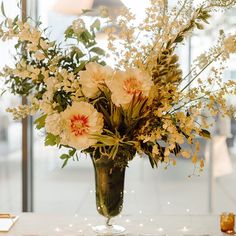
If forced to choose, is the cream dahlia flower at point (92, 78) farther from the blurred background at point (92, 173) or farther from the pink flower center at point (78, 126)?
the blurred background at point (92, 173)

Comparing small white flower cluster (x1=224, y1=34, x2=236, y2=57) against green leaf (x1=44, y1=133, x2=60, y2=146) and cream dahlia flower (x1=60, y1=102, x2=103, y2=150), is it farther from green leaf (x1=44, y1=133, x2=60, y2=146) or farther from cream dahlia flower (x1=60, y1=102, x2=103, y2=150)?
green leaf (x1=44, y1=133, x2=60, y2=146)

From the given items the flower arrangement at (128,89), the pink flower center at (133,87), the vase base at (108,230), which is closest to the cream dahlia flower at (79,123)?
the flower arrangement at (128,89)

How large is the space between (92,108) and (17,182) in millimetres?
1993

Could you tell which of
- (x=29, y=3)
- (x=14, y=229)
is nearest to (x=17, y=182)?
(x=29, y=3)

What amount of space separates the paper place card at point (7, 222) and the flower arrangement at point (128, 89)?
452 millimetres

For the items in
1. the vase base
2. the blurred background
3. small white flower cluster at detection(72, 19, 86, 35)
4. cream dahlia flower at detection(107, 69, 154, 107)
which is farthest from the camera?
the blurred background

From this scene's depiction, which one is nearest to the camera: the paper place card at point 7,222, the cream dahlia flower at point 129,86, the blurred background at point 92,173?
the cream dahlia flower at point 129,86

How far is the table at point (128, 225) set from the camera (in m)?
1.52

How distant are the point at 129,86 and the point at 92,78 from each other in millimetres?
110

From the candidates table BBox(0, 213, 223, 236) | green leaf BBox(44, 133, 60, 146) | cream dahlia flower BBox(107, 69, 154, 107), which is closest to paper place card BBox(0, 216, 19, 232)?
table BBox(0, 213, 223, 236)

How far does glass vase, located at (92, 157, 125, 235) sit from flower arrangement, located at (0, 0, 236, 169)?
4cm

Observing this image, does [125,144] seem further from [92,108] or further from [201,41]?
[201,41]

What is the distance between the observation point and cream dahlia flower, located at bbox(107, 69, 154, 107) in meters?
1.17

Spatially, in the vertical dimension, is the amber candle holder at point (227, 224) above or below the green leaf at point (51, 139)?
below
